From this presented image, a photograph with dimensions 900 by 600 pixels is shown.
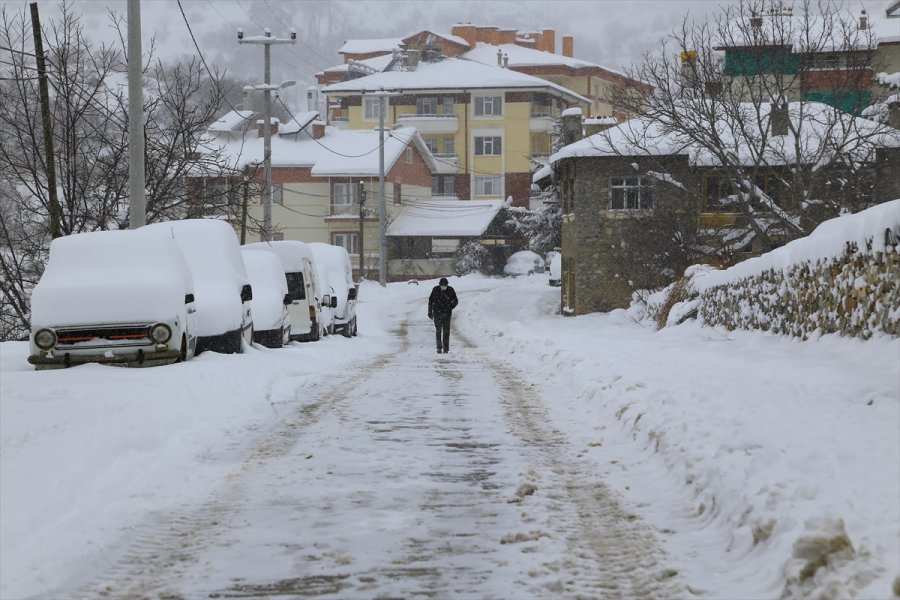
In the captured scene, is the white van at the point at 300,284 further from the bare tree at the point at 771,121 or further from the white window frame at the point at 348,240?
the white window frame at the point at 348,240

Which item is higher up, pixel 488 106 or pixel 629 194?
pixel 488 106

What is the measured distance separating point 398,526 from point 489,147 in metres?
84.1

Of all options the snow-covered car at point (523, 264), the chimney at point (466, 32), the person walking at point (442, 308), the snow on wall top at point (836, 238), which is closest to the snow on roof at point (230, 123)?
the snow-covered car at point (523, 264)

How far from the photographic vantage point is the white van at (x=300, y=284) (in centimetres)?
2477

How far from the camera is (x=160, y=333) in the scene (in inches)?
579

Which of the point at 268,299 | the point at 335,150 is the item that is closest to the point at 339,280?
the point at 268,299

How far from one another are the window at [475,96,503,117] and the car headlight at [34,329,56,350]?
3017 inches

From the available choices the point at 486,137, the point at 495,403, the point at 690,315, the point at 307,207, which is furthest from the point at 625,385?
the point at 486,137

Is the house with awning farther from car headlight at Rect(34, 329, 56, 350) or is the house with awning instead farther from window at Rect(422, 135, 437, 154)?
car headlight at Rect(34, 329, 56, 350)

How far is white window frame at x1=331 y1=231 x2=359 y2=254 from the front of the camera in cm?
7575

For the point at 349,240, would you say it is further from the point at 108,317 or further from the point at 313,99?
the point at 108,317

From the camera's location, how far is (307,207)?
76125 millimetres

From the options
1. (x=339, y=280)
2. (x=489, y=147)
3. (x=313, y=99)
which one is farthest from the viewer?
(x=313, y=99)

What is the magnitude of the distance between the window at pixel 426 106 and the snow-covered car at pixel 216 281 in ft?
238
